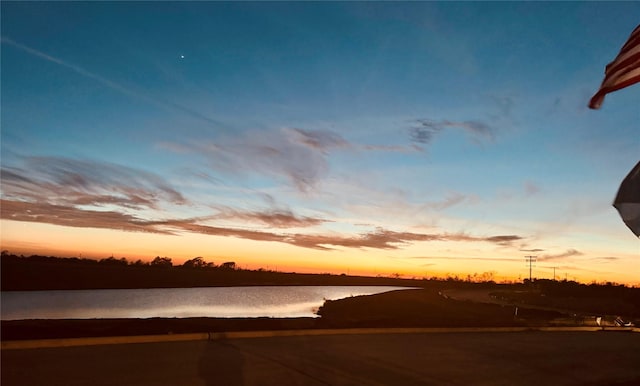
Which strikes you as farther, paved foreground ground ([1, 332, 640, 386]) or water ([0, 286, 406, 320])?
water ([0, 286, 406, 320])

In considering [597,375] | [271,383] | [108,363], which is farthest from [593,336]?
[108,363]

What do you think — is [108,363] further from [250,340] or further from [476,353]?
[476,353]

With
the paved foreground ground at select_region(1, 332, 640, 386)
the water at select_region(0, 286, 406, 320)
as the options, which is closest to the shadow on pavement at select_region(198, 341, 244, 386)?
the paved foreground ground at select_region(1, 332, 640, 386)

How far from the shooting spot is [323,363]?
1069 cm

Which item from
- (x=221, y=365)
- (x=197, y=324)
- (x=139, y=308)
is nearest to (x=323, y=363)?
(x=221, y=365)

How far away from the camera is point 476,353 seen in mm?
13438

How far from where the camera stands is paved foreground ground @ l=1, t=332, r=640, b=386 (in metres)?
8.90

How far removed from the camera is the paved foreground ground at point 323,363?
29.2 ft

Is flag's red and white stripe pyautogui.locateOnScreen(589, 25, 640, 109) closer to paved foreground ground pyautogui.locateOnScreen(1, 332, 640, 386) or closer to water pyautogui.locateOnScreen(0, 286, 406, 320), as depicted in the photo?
paved foreground ground pyautogui.locateOnScreen(1, 332, 640, 386)

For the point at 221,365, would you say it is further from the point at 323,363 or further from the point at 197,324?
the point at 197,324

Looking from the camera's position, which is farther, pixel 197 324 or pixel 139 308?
pixel 139 308

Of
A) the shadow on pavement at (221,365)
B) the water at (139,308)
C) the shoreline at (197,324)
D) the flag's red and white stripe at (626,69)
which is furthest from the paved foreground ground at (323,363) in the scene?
the water at (139,308)

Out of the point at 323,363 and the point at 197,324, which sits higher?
the point at 323,363

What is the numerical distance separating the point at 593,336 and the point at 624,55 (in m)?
16.5
